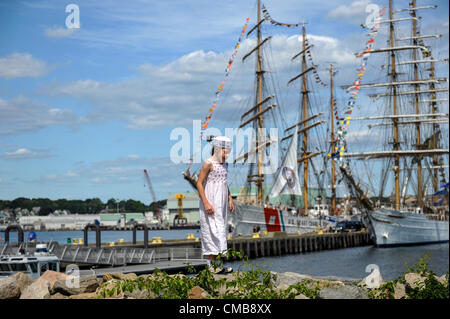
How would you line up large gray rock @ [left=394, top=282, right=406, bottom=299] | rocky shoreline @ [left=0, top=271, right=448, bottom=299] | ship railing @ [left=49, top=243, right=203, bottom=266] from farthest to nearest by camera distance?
1. ship railing @ [left=49, top=243, right=203, bottom=266]
2. large gray rock @ [left=394, top=282, right=406, bottom=299]
3. rocky shoreline @ [left=0, top=271, right=448, bottom=299]

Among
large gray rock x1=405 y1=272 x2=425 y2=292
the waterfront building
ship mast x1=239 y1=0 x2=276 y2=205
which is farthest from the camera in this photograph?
the waterfront building

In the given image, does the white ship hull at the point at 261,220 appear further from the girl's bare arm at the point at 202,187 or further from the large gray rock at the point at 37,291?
the large gray rock at the point at 37,291

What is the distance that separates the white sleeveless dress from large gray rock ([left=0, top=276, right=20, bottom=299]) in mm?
2635

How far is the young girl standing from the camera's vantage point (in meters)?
8.46

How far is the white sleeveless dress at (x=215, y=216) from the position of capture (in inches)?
334

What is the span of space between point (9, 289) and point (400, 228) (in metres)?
61.0

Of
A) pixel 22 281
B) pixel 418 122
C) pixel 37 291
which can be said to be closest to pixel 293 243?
pixel 418 122

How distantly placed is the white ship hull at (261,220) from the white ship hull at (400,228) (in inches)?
426

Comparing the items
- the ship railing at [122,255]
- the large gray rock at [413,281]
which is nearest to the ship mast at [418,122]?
the ship railing at [122,255]

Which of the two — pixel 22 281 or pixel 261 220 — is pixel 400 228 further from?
pixel 22 281

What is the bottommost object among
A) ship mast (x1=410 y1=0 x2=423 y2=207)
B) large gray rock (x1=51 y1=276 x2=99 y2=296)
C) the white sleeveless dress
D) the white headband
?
large gray rock (x1=51 y1=276 x2=99 y2=296)

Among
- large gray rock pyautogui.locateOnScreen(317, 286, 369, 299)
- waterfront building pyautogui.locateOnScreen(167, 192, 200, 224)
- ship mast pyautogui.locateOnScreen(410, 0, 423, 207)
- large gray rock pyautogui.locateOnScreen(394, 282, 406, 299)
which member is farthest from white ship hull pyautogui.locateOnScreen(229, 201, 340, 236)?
waterfront building pyautogui.locateOnScreen(167, 192, 200, 224)

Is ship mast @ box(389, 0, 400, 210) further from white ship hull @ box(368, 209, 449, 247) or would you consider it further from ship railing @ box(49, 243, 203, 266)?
ship railing @ box(49, 243, 203, 266)
